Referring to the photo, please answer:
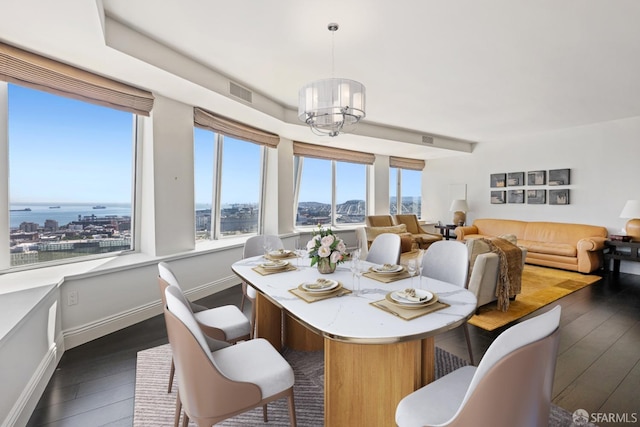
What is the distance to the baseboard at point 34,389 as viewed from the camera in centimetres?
162

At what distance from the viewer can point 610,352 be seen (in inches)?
95.2

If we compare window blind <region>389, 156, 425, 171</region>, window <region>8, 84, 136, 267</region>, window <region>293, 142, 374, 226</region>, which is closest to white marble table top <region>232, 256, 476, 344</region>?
window <region>8, 84, 136, 267</region>

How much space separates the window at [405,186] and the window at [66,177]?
19.4ft

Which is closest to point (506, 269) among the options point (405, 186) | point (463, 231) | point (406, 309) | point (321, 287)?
point (406, 309)

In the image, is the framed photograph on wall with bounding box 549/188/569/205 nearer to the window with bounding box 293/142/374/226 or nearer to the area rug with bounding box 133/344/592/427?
the window with bounding box 293/142/374/226

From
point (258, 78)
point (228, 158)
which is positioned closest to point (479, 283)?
point (258, 78)

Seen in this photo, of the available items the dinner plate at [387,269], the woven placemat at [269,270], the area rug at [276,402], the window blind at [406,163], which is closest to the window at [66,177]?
the area rug at [276,402]

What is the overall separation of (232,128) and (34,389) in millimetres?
3267

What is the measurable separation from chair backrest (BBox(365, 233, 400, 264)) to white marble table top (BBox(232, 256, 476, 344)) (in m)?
0.73

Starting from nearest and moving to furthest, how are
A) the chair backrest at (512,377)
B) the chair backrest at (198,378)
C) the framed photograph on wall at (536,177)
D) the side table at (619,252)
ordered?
the chair backrest at (512,377)
the chair backrest at (198,378)
the side table at (619,252)
the framed photograph on wall at (536,177)

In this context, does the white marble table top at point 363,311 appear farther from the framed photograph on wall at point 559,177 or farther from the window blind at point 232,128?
the framed photograph on wall at point 559,177

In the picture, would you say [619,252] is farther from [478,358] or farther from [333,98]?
[333,98]

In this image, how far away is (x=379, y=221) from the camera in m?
6.62

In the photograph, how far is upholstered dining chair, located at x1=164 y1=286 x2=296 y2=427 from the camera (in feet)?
3.86
